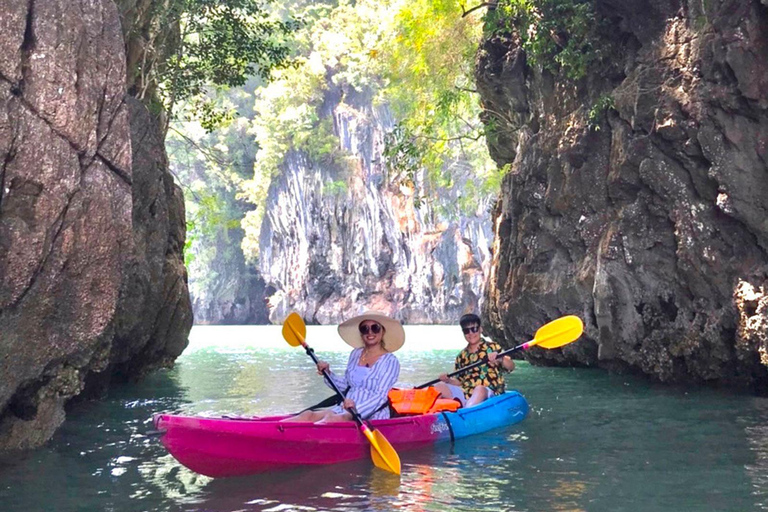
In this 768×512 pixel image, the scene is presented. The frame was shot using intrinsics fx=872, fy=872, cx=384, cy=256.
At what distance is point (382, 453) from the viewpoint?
22.7ft

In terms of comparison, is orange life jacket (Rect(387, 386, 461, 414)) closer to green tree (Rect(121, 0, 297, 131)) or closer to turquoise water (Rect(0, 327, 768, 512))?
turquoise water (Rect(0, 327, 768, 512))

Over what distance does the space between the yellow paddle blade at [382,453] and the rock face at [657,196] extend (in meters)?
5.58

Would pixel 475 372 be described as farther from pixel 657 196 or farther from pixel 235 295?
pixel 235 295

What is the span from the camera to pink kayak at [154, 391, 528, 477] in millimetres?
6371

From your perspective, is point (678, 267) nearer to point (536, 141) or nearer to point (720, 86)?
point (720, 86)

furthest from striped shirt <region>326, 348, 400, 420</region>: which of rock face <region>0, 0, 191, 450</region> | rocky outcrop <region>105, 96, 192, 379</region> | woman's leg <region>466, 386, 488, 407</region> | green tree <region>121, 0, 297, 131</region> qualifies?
green tree <region>121, 0, 297, 131</region>

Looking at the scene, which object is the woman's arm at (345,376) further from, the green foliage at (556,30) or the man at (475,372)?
the green foliage at (556,30)

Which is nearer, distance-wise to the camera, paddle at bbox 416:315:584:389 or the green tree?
paddle at bbox 416:315:584:389

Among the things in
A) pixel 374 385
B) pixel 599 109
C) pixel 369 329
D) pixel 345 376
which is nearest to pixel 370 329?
pixel 369 329

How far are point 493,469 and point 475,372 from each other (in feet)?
8.27

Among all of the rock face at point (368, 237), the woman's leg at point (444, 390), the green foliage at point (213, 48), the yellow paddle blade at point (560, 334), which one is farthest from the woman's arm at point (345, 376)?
the rock face at point (368, 237)

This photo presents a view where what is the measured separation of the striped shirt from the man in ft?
5.09

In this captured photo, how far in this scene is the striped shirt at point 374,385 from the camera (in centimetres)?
742

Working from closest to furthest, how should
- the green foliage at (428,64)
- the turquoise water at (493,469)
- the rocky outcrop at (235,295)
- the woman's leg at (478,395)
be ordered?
the turquoise water at (493,469) → the woman's leg at (478,395) → the green foliage at (428,64) → the rocky outcrop at (235,295)
